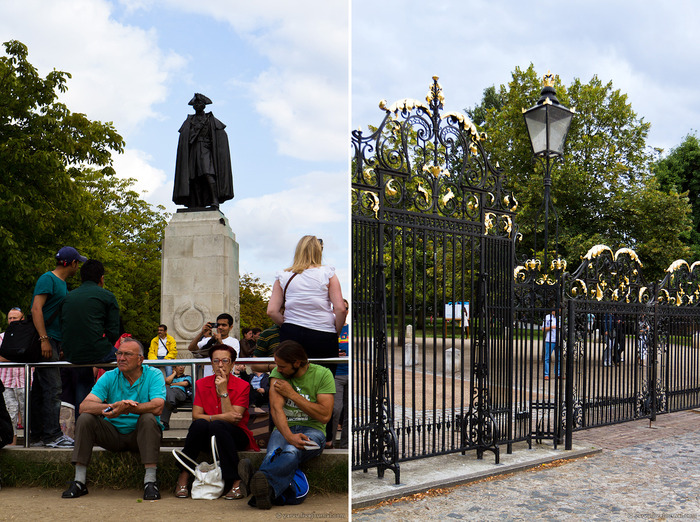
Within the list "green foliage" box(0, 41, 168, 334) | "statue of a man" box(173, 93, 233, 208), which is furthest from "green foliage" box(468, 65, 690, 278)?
"statue of a man" box(173, 93, 233, 208)

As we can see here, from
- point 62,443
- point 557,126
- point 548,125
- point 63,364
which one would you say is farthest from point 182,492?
point 557,126

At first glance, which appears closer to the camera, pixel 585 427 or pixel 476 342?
pixel 476 342

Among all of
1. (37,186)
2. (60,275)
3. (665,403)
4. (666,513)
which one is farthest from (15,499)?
(37,186)

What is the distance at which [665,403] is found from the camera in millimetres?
10945

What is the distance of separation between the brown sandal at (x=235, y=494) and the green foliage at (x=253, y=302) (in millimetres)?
34162

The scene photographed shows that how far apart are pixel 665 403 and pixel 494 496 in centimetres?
589

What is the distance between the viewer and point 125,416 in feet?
19.2

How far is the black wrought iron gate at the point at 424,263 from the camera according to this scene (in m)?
6.40

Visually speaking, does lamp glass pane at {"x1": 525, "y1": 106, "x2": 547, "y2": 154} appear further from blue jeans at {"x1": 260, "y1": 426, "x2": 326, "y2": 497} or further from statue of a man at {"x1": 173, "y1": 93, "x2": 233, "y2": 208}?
blue jeans at {"x1": 260, "y1": 426, "x2": 326, "y2": 497}

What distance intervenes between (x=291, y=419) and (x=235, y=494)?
27.7 inches

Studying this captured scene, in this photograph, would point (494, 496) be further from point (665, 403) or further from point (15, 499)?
point (665, 403)

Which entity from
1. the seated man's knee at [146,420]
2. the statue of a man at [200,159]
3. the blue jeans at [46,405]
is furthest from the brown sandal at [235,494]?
the statue of a man at [200,159]

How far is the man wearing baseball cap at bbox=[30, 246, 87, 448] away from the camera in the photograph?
6195 millimetres

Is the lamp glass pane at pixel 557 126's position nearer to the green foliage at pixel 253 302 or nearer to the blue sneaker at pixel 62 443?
the blue sneaker at pixel 62 443
